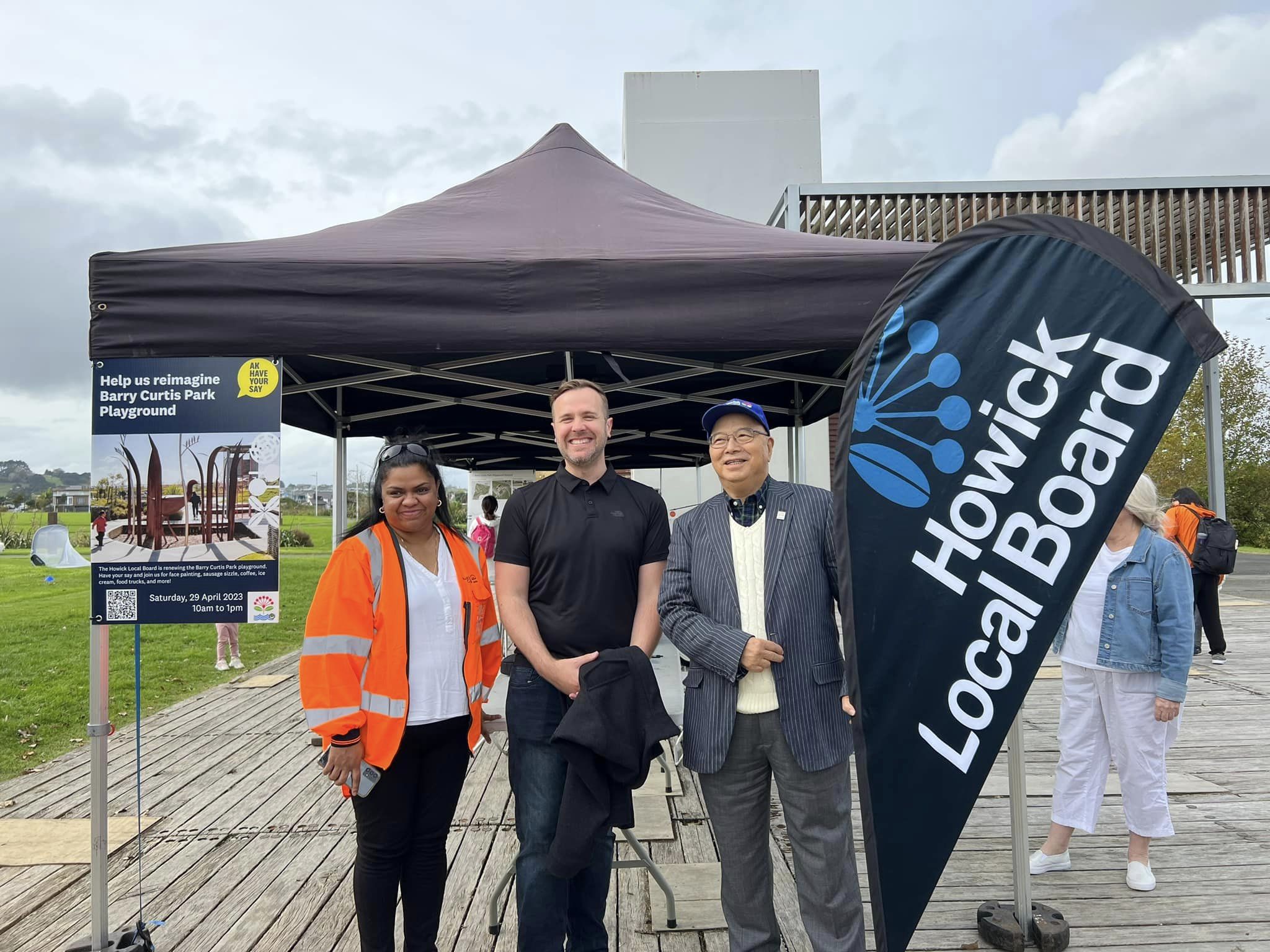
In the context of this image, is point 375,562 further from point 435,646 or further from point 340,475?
point 340,475

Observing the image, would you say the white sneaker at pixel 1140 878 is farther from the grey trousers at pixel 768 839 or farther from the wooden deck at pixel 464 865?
the grey trousers at pixel 768 839

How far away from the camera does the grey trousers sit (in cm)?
190

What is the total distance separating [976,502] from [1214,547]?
7248 mm

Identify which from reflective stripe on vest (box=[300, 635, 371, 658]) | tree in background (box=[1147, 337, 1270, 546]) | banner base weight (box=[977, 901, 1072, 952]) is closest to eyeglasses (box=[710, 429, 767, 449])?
reflective stripe on vest (box=[300, 635, 371, 658])

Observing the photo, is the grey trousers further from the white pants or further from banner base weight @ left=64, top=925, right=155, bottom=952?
banner base weight @ left=64, top=925, right=155, bottom=952

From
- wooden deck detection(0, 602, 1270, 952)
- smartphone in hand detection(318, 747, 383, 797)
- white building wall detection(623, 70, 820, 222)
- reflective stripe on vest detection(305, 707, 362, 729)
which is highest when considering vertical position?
white building wall detection(623, 70, 820, 222)

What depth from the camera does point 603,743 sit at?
188 centimetres

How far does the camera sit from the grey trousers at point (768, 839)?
6.24 ft

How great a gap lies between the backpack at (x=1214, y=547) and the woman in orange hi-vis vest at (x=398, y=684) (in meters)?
7.68

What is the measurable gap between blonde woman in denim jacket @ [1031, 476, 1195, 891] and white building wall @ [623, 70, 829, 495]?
1124cm

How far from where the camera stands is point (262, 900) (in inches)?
111

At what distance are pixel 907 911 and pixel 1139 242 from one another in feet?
33.0

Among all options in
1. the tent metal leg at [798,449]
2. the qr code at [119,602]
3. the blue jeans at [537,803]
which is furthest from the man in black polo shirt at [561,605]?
the tent metal leg at [798,449]

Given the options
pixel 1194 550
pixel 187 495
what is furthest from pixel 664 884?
pixel 1194 550
